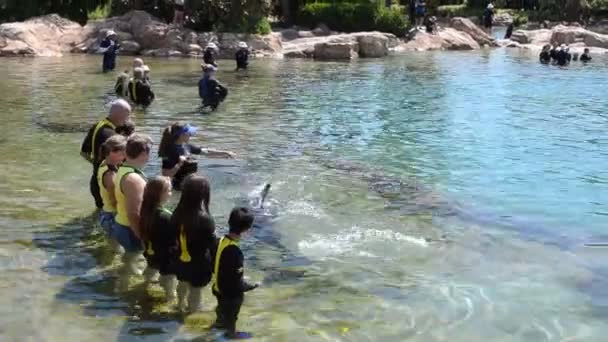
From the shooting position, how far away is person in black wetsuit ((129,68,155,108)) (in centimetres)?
1706

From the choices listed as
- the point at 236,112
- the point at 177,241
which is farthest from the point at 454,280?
the point at 236,112

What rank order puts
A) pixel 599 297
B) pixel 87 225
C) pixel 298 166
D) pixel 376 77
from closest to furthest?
pixel 599 297, pixel 87 225, pixel 298 166, pixel 376 77

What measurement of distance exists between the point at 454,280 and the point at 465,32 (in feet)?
→ 121

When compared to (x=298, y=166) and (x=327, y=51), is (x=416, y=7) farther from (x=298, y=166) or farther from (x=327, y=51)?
(x=298, y=166)

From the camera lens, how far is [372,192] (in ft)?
37.2

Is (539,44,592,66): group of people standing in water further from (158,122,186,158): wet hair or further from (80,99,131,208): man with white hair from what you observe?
(80,99,131,208): man with white hair

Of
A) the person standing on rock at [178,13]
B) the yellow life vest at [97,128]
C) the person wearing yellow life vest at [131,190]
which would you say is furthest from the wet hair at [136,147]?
the person standing on rock at [178,13]

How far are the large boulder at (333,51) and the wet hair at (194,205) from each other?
27580mm

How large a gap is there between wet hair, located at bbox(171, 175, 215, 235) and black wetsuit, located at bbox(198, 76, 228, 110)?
1148 cm

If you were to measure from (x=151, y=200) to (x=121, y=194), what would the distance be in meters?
0.61

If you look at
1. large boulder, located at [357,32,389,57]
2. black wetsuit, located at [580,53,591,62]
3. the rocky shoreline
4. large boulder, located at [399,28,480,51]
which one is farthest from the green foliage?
black wetsuit, located at [580,53,591,62]

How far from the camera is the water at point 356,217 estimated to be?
6.82 metres

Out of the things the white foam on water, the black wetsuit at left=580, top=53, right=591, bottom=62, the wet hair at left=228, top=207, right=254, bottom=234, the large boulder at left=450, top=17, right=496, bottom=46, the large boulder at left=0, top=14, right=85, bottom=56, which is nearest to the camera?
the wet hair at left=228, top=207, right=254, bottom=234

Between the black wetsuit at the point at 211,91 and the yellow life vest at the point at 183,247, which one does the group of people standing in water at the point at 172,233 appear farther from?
the black wetsuit at the point at 211,91
